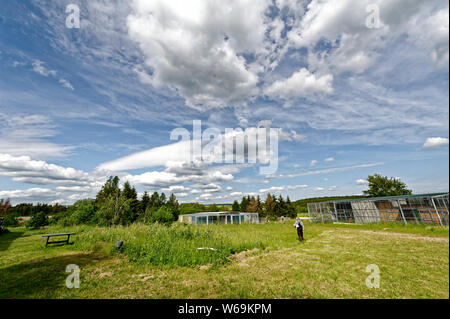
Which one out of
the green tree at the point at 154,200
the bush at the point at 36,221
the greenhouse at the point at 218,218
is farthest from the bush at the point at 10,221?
the green tree at the point at 154,200

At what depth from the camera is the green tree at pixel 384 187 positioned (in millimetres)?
47125

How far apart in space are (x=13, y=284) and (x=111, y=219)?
2867cm

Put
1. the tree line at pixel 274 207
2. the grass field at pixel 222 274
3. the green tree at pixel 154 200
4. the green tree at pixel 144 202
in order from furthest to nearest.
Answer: the green tree at pixel 154 200, the green tree at pixel 144 202, the tree line at pixel 274 207, the grass field at pixel 222 274

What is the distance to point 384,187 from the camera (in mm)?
48469

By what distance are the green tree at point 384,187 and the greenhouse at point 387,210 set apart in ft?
103

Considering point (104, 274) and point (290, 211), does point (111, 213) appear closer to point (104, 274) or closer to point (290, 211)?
point (104, 274)

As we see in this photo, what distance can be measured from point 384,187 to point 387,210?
118 feet

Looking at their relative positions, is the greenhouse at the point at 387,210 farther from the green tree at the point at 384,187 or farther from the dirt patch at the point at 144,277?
the green tree at the point at 384,187

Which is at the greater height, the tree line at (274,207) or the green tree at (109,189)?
the green tree at (109,189)

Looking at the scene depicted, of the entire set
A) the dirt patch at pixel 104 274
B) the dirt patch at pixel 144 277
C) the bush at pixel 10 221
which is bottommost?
the dirt patch at pixel 144 277

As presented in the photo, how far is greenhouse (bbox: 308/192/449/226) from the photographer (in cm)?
1666

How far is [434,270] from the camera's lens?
5375 millimetres

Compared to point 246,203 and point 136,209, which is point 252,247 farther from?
point 246,203

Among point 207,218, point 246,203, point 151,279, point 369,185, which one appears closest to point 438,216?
point 151,279
